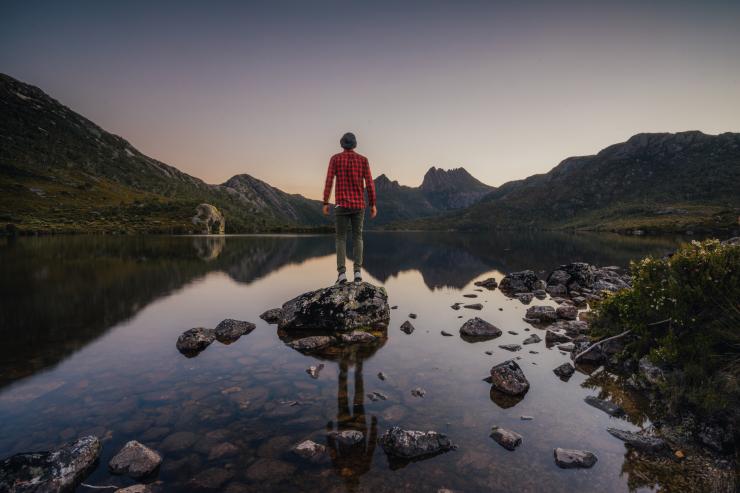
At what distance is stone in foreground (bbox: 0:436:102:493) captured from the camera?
169 inches

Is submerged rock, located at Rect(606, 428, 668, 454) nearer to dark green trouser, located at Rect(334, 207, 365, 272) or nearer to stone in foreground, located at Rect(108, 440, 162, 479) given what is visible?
stone in foreground, located at Rect(108, 440, 162, 479)

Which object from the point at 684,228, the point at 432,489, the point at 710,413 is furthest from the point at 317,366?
the point at 684,228

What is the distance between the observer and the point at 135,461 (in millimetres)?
4930

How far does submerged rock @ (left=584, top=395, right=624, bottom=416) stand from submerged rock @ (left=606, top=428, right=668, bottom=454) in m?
0.80

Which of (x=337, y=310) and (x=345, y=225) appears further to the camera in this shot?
(x=345, y=225)

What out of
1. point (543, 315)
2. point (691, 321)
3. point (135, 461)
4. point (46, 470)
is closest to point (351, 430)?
point (135, 461)

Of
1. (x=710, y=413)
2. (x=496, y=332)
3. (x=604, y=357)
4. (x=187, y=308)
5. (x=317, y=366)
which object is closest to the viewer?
(x=710, y=413)

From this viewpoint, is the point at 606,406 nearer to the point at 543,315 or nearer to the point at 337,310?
the point at 543,315

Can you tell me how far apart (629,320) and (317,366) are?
897 cm

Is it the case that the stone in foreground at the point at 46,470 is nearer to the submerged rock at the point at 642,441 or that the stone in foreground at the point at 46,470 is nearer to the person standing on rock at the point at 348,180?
the submerged rock at the point at 642,441

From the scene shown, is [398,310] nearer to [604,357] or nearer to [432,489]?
[604,357]

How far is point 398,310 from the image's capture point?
1611cm

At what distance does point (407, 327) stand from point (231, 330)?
6569 millimetres

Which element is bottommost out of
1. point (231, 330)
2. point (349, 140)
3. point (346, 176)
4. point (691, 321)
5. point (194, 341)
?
point (231, 330)
